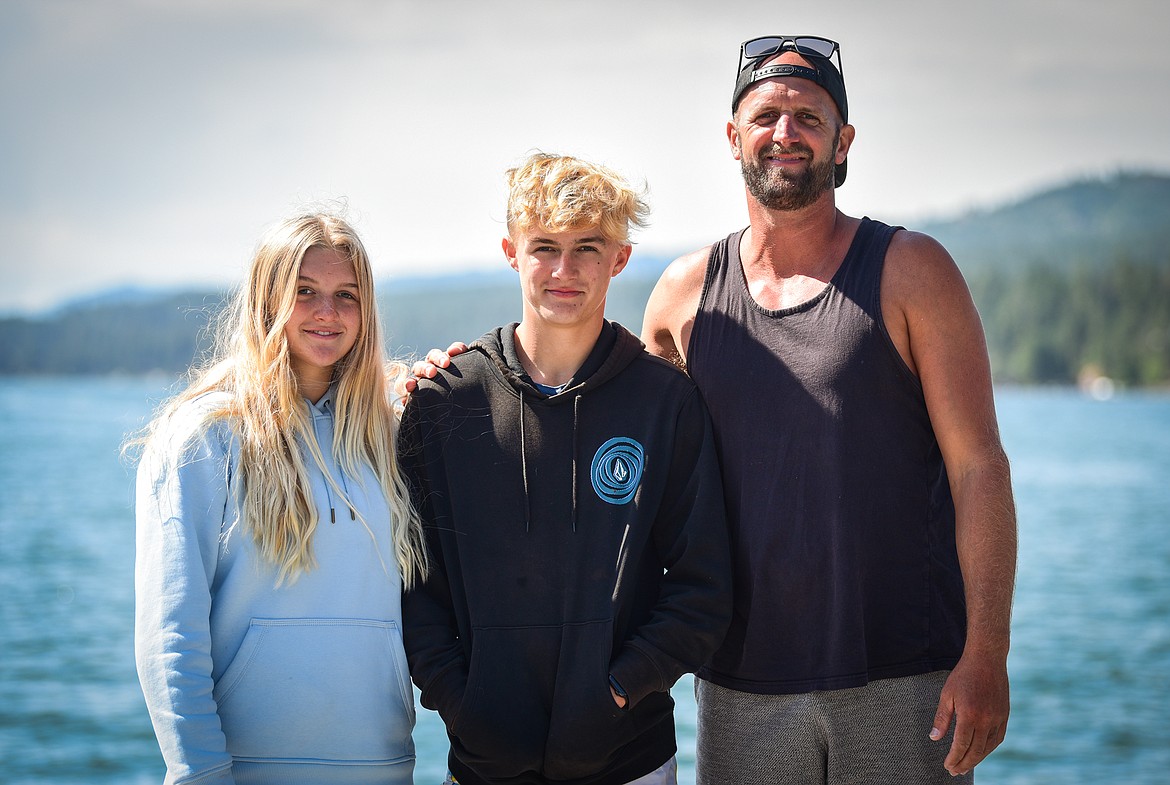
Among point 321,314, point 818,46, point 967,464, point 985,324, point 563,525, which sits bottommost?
point 563,525

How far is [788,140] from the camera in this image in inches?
121

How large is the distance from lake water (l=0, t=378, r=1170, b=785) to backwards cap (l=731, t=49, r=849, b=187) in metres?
2.65

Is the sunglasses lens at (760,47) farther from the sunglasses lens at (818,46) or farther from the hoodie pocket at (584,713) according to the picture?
the hoodie pocket at (584,713)

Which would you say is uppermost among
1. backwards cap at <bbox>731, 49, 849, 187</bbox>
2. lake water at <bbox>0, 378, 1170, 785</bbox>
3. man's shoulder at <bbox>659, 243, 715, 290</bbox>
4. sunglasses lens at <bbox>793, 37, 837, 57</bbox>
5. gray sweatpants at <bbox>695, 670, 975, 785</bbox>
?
sunglasses lens at <bbox>793, 37, 837, 57</bbox>

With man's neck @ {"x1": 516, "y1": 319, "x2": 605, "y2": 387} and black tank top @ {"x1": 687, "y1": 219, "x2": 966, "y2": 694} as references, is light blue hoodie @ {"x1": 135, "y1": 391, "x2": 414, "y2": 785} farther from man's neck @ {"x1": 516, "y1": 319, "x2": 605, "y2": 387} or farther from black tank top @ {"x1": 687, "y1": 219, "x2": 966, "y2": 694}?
black tank top @ {"x1": 687, "y1": 219, "x2": 966, "y2": 694}

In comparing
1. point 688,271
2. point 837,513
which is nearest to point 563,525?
point 837,513

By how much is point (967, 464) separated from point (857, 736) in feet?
2.90

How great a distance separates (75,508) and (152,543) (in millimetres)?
35042

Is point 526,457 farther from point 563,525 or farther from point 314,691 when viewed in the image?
point 314,691

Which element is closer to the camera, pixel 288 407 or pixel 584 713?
pixel 584 713

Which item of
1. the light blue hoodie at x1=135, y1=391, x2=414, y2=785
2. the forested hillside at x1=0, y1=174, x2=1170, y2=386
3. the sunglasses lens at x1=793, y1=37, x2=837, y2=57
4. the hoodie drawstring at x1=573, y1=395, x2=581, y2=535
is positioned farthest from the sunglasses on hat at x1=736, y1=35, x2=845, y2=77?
the forested hillside at x1=0, y1=174, x2=1170, y2=386

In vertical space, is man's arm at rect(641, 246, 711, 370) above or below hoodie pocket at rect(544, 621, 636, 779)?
above

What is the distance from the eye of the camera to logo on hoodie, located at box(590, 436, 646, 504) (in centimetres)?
285

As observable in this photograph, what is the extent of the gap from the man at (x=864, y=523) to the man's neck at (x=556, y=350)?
0.41 meters
